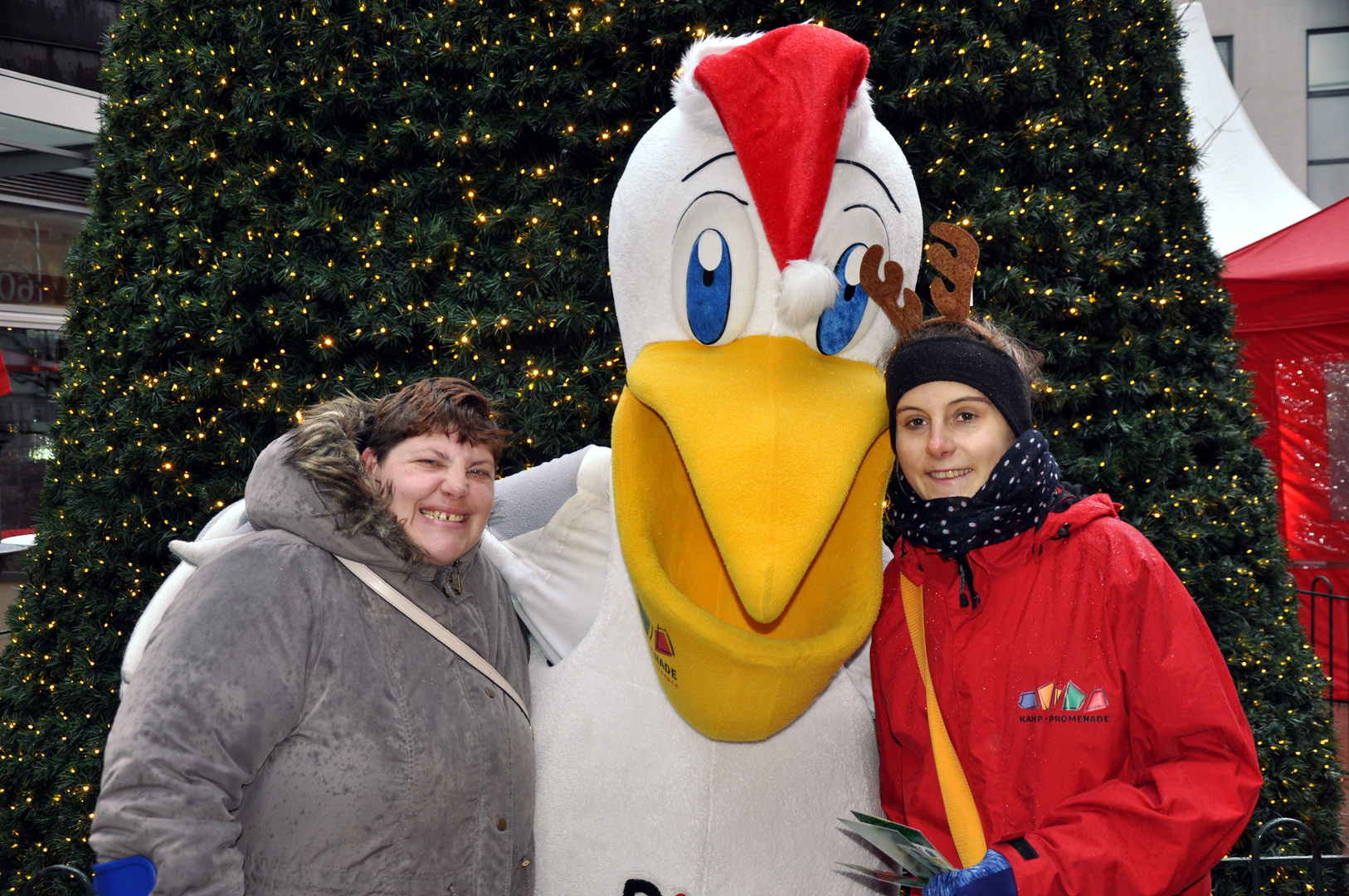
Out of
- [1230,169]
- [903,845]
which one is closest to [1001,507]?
[903,845]

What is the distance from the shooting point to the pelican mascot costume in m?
1.61

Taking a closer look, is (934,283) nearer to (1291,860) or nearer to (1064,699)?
(1064,699)

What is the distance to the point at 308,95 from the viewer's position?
3117 mm

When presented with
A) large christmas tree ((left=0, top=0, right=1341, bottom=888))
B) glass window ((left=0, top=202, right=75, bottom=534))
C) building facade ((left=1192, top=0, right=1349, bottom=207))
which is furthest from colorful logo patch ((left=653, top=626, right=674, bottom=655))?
building facade ((left=1192, top=0, right=1349, bottom=207))

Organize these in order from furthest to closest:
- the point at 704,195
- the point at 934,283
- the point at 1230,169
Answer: the point at 1230,169
the point at 934,283
the point at 704,195

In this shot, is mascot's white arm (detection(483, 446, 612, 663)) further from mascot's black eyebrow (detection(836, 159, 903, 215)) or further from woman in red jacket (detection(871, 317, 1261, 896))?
mascot's black eyebrow (detection(836, 159, 903, 215))

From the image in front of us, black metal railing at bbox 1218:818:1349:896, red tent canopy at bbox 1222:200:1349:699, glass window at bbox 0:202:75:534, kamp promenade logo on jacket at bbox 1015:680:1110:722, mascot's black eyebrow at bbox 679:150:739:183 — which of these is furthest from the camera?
glass window at bbox 0:202:75:534

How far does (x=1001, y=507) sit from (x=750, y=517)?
504mm

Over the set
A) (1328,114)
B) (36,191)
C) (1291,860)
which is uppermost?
(1328,114)

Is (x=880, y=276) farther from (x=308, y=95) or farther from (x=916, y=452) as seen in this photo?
(x=308, y=95)

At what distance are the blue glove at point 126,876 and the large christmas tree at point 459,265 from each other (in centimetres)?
180

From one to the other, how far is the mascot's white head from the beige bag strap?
0.35m

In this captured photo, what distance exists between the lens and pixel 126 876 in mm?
1454

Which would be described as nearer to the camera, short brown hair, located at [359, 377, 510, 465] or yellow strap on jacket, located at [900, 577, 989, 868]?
yellow strap on jacket, located at [900, 577, 989, 868]
